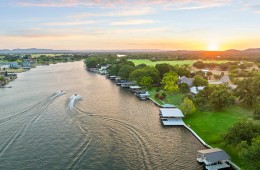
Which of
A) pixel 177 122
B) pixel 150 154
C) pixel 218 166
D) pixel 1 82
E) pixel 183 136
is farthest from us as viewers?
pixel 1 82

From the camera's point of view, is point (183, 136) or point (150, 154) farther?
point (183, 136)

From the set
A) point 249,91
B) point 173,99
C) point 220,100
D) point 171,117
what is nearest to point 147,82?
point 173,99

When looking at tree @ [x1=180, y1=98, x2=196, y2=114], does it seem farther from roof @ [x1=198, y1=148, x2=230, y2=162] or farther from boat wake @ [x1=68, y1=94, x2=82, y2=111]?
boat wake @ [x1=68, y1=94, x2=82, y2=111]

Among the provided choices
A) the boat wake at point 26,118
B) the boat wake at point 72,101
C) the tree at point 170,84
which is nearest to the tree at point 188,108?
the tree at point 170,84

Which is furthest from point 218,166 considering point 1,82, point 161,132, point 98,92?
point 1,82

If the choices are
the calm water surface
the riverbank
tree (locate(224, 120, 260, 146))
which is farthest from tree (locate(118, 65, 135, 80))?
tree (locate(224, 120, 260, 146))

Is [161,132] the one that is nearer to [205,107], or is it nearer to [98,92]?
[205,107]
